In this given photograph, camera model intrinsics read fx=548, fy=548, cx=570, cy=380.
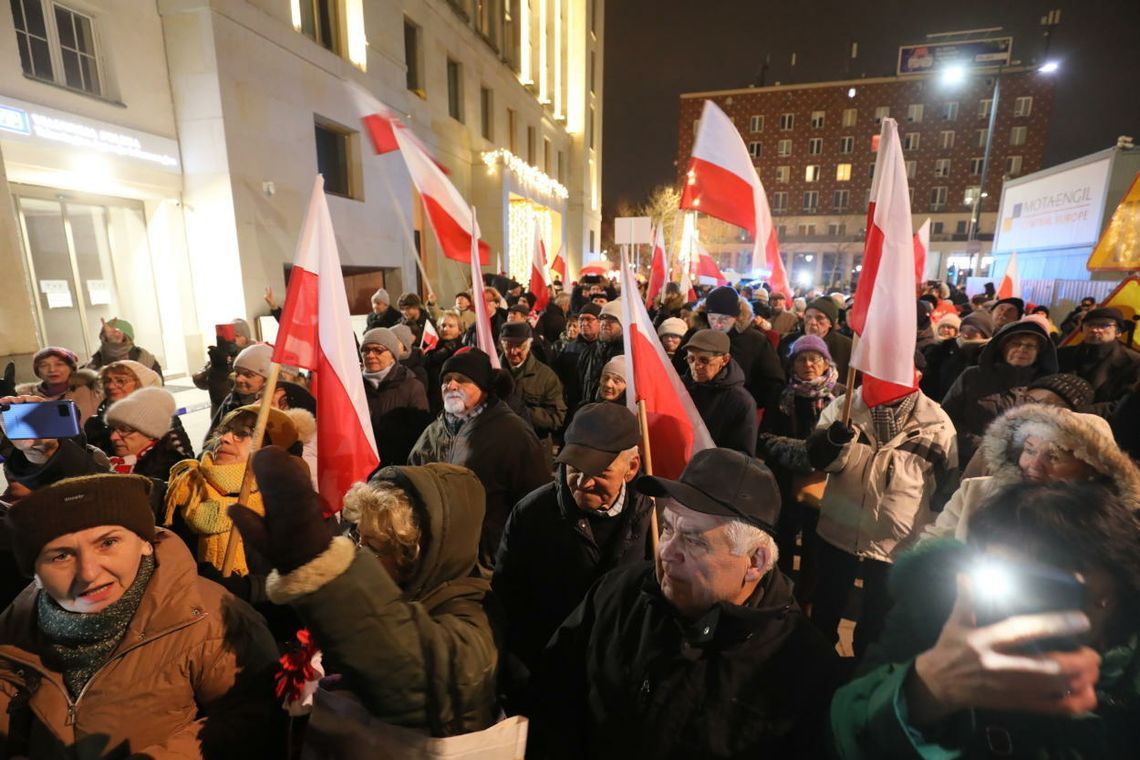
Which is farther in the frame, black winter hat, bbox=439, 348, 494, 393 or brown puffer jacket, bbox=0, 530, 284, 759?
black winter hat, bbox=439, 348, 494, 393

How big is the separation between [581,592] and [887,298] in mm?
2128

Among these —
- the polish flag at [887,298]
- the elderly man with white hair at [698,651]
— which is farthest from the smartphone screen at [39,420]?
the polish flag at [887,298]

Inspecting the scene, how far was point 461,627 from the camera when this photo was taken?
143 cm

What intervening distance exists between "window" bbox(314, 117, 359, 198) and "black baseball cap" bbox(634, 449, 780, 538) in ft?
46.5

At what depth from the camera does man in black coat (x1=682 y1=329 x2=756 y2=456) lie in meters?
3.57

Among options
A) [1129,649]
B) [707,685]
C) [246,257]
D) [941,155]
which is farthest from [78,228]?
[941,155]

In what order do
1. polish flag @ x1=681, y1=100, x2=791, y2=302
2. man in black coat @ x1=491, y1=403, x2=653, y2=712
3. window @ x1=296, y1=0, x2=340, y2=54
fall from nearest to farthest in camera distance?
man in black coat @ x1=491, y1=403, x2=653, y2=712 → polish flag @ x1=681, y1=100, x2=791, y2=302 → window @ x1=296, y1=0, x2=340, y2=54

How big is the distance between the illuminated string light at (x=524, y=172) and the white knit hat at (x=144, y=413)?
20.0 meters

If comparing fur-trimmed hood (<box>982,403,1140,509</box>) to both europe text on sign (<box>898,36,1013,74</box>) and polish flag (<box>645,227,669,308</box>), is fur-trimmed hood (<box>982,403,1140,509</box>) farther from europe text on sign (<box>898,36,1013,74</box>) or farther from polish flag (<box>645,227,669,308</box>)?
europe text on sign (<box>898,36,1013,74</box>)

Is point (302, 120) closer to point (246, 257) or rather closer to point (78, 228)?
point (246, 257)

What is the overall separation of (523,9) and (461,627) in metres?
30.1

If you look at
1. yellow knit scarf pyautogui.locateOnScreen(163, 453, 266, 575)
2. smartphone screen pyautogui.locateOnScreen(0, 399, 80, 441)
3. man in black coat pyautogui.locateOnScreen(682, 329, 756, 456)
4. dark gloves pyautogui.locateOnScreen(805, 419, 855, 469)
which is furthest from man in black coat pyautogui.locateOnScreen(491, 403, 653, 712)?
smartphone screen pyautogui.locateOnScreen(0, 399, 80, 441)

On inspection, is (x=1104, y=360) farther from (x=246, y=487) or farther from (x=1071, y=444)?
(x=246, y=487)

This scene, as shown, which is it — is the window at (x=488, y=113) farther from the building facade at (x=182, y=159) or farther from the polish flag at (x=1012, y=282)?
the polish flag at (x=1012, y=282)
